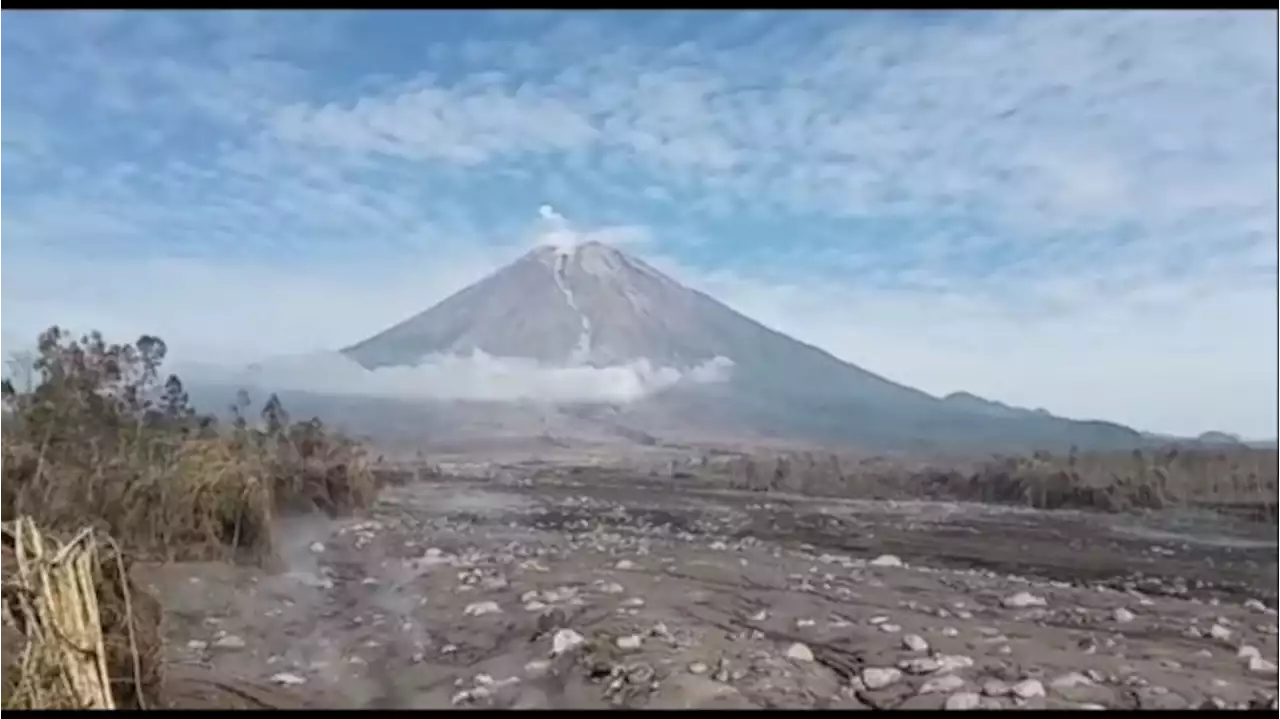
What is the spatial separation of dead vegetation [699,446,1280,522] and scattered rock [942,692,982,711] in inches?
11.6

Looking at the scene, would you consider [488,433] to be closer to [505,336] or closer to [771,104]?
[505,336]

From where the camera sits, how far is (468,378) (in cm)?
167

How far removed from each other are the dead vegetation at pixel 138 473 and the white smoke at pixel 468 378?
0.04m

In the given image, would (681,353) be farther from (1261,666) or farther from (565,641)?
(1261,666)

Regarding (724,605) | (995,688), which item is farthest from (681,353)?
(995,688)

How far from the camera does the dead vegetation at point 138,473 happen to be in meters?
1.47

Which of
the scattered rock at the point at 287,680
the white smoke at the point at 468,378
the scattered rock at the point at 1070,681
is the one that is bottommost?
the scattered rock at the point at 287,680

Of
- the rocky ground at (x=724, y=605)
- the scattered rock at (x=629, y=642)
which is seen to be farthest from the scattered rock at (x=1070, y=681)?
the scattered rock at (x=629, y=642)

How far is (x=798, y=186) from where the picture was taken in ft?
5.49

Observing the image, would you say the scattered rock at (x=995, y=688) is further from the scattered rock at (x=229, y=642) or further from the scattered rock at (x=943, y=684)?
the scattered rock at (x=229, y=642)

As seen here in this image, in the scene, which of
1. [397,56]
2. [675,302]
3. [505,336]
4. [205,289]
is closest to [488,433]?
[505,336]

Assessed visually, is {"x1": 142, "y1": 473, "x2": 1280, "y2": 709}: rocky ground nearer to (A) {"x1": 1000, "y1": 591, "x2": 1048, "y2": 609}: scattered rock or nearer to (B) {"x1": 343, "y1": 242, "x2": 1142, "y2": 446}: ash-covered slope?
(A) {"x1": 1000, "y1": 591, "x2": 1048, "y2": 609}: scattered rock

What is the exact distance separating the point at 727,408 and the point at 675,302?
6.9 inches

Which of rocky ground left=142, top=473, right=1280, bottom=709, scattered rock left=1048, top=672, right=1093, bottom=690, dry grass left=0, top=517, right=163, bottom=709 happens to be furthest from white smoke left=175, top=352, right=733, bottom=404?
scattered rock left=1048, top=672, right=1093, bottom=690
